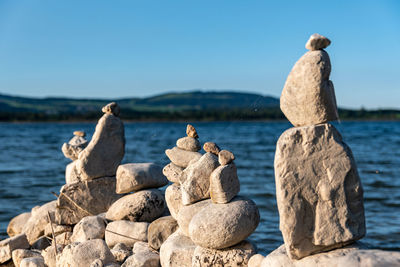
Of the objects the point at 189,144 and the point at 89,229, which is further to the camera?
the point at 89,229

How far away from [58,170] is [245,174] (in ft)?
31.6

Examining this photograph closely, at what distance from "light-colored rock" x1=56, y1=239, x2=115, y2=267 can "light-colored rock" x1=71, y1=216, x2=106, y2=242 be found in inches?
52.2

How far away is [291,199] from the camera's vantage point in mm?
5891

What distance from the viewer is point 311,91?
597 cm

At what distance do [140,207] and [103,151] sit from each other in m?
1.53

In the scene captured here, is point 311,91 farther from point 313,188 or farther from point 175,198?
point 175,198

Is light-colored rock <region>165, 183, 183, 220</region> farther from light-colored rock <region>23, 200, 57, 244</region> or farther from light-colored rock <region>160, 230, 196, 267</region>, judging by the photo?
light-colored rock <region>23, 200, 57, 244</region>

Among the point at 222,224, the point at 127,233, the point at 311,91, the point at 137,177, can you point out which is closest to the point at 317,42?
the point at 311,91

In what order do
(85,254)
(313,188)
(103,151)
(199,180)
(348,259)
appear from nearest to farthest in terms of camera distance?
(348,259) < (313,188) < (199,180) < (85,254) < (103,151)

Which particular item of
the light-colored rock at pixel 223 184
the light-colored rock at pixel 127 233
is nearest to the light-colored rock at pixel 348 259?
the light-colored rock at pixel 223 184

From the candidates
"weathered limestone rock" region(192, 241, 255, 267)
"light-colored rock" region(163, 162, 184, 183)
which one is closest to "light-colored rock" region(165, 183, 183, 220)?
"light-colored rock" region(163, 162, 184, 183)

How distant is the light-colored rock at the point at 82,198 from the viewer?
1058cm

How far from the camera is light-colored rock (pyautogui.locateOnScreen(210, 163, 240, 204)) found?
7.18 meters

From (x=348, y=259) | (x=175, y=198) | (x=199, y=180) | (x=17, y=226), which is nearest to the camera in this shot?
(x=348, y=259)
